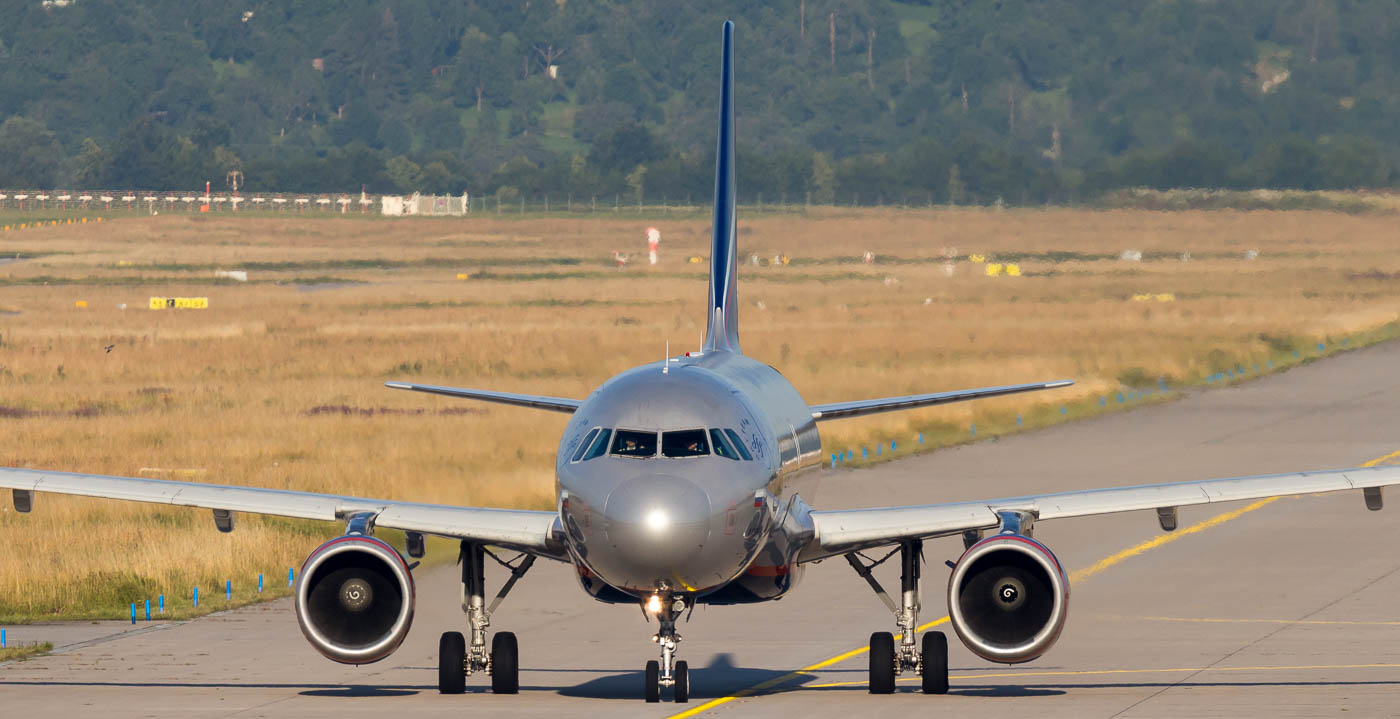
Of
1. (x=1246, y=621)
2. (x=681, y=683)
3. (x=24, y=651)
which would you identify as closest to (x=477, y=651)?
(x=681, y=683)

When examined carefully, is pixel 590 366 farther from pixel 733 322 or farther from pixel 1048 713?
pixel 1048 713

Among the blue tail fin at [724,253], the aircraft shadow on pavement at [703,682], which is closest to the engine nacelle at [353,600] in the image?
the aircraft shadow on pavement at [703,682]

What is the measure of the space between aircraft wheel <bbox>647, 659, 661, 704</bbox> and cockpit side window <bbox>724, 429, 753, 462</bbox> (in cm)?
263

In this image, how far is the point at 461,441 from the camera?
5725 centimetres

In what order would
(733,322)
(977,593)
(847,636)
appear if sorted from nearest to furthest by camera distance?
(977,593) < (847,636) < (733,322)

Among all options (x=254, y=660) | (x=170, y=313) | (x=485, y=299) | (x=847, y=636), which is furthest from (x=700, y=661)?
(x=485, y=299)

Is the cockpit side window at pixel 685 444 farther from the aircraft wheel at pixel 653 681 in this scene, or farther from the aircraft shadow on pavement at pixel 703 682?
the aircraft shadow on pavement at pixel 703 682

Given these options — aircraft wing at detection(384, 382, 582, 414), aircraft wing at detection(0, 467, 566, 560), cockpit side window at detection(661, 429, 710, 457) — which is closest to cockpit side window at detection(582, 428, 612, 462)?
cockpit side window at detection(661, 429, 710, 457)

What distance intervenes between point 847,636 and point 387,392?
4287 cm

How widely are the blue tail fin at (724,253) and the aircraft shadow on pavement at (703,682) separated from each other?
497 centimetres

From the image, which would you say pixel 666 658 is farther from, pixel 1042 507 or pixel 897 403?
pixel 897 403

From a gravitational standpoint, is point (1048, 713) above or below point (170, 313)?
below

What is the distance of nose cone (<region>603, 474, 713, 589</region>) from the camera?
20500 mm

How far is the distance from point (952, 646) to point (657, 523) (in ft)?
36.9
